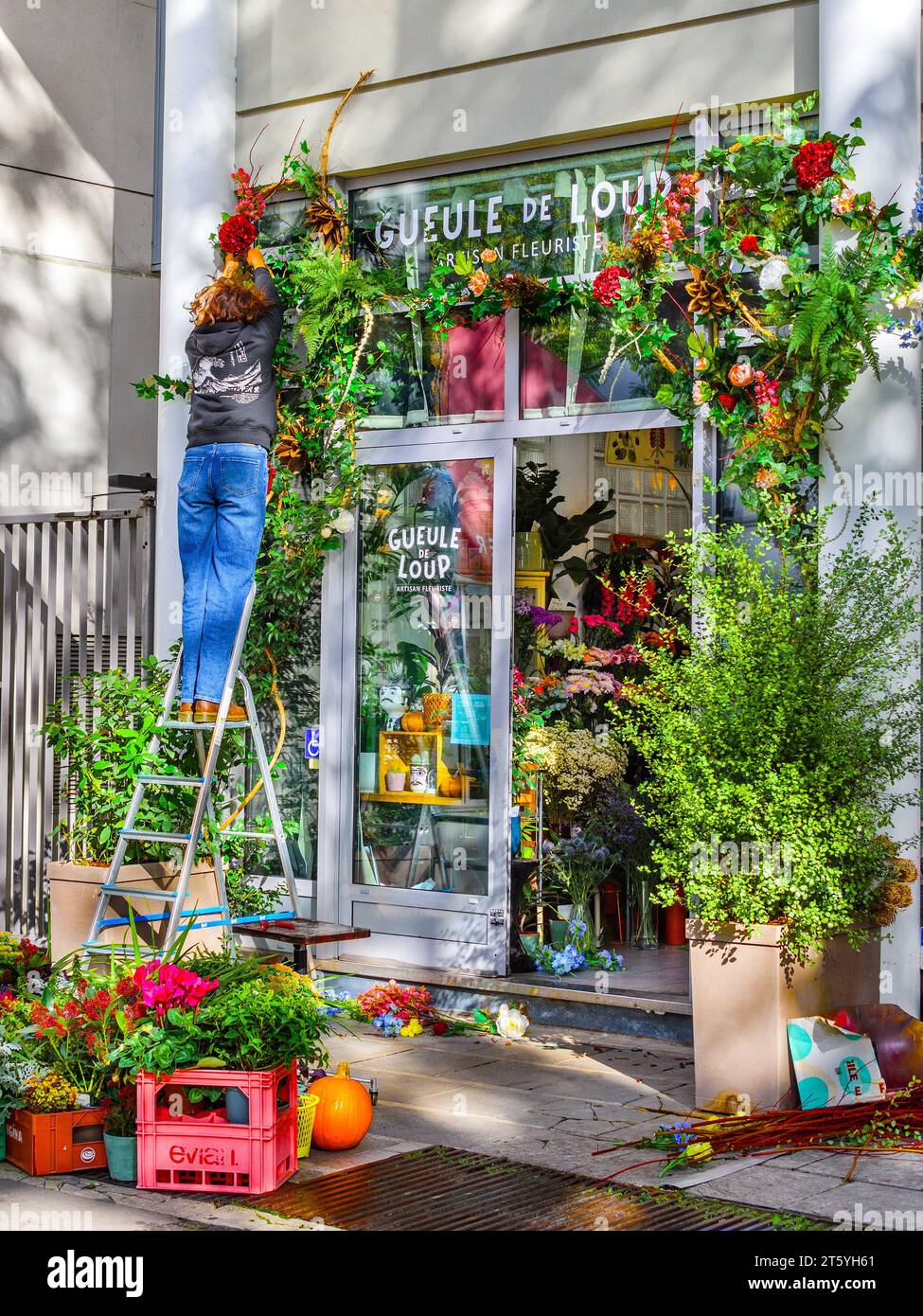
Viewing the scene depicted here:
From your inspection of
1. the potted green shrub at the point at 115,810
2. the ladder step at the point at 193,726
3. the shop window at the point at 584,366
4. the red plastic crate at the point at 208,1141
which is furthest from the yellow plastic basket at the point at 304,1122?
the shop window at the point at 584,366

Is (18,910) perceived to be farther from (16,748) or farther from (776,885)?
(776,885)

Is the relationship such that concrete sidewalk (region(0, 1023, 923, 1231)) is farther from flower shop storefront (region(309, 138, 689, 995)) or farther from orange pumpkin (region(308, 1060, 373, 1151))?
flower shop storefront (region(309, 138, 689, 995))

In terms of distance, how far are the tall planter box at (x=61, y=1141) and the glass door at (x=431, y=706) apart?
2988 mm

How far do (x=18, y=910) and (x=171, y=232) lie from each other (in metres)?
3.92

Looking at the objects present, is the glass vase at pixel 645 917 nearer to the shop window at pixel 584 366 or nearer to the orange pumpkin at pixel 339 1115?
the shop window at pixel 584 366

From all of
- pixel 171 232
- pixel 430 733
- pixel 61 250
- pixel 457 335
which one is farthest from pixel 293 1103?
pixel 61 250

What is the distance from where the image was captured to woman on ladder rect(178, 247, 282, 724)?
7.53m

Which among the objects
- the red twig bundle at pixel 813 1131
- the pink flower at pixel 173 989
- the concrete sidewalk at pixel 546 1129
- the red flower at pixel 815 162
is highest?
the red flower at pixel 815 162

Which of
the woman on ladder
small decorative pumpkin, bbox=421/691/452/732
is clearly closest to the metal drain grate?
the woman on ladder

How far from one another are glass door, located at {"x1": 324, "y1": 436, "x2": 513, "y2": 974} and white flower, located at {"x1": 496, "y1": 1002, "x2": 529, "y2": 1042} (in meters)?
0.57

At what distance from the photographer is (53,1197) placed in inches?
199

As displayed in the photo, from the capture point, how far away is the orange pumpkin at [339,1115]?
550cm

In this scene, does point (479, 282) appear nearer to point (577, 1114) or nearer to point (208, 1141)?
point (577, 1114)

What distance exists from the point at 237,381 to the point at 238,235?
2.90ft
